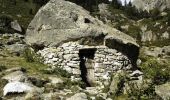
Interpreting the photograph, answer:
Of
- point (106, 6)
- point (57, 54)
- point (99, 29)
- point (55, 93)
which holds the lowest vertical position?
point (55, 93)

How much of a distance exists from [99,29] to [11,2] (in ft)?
250

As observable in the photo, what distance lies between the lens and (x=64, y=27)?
21.8 meters

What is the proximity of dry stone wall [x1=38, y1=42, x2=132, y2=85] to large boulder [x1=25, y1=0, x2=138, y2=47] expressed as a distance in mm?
575

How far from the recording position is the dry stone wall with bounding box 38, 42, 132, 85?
20.4 meters

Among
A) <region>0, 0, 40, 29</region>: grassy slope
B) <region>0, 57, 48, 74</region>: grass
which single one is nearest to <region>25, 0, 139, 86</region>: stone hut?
<region>0, 57, 48, 74</region>: grass

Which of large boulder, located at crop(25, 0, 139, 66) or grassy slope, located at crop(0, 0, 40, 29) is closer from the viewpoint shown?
large boulder, located at crop(25, 0, 139, 66)

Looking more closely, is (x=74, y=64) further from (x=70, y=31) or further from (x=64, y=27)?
(x=64, y=27)

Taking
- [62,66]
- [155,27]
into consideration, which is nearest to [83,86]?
[62,66]

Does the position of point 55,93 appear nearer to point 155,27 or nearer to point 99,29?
point 99,29

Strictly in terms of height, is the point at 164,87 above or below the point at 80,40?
below

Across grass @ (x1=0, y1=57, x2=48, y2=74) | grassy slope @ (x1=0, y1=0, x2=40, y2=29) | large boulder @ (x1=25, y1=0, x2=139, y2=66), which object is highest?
grassy slope @ (x1=0, y1=0, x2=40, y2=29)

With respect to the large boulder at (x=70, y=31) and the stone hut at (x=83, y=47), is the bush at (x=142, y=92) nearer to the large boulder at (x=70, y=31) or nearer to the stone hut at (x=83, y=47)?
the stone hut at (x=83, y=47)

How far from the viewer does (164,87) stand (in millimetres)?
15297

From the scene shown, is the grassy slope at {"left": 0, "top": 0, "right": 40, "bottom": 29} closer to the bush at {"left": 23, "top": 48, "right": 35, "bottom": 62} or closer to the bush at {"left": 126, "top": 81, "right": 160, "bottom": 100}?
the bush at {"left": 23, "top": 48, "right": 35, "bottom": 62}
